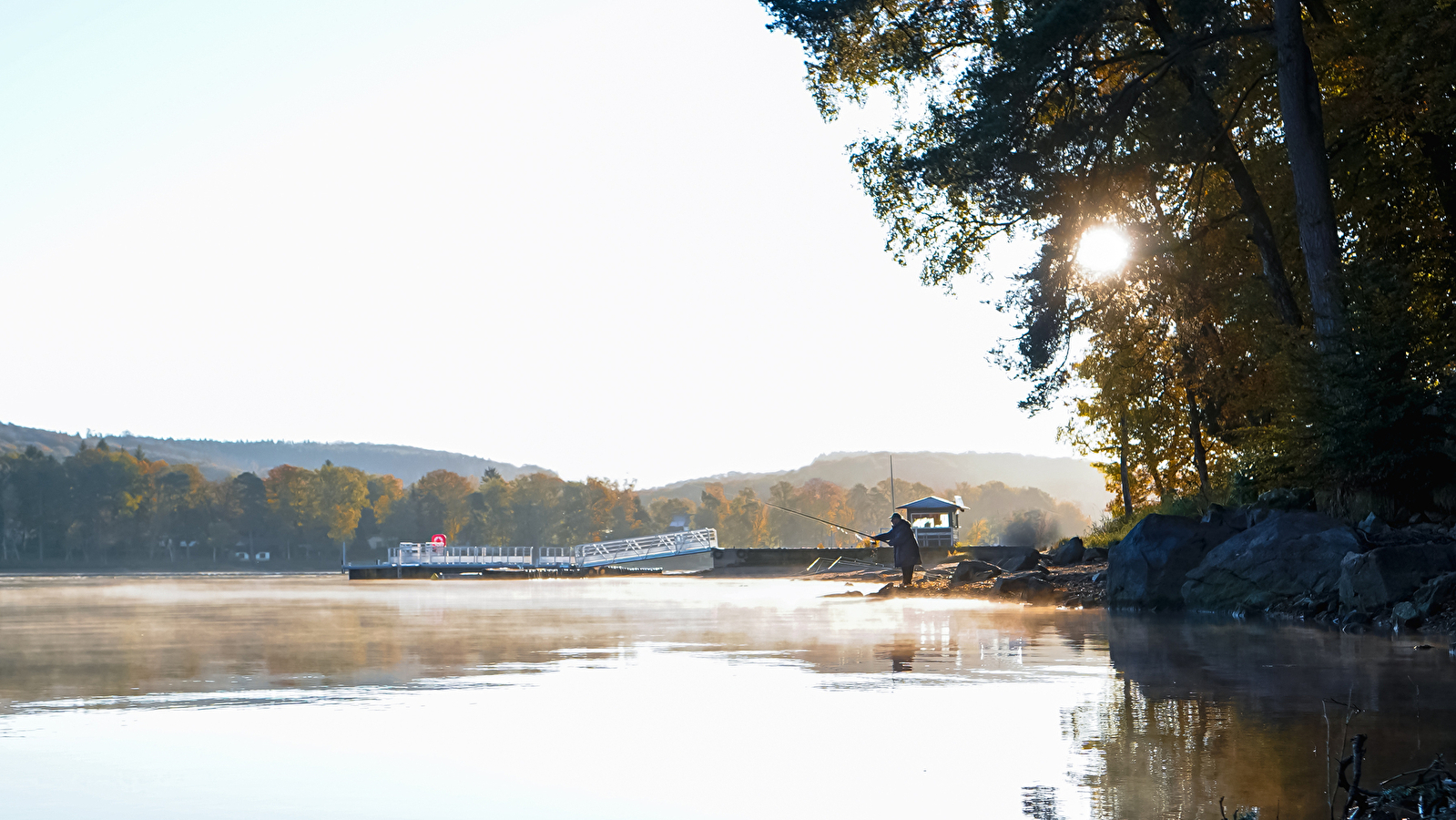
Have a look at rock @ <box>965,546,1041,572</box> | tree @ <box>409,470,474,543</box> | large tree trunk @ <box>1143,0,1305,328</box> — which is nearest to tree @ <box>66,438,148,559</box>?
tree @ <box>409,470,474,543</box>

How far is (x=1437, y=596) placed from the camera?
1194 centimetres

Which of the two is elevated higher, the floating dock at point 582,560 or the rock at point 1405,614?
the rock at point 1405,614

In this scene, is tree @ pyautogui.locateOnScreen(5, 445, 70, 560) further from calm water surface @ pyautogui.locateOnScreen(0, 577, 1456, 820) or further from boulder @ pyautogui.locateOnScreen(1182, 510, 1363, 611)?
calm water surface @ pyautogui.locateOnScreen(0, 577, 1456, 820)

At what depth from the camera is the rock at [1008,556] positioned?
27.7 meters

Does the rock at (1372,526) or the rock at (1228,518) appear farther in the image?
the rock at (1228,518)

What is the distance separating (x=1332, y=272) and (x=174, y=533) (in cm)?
16814

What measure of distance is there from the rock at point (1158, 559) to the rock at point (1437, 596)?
422cm

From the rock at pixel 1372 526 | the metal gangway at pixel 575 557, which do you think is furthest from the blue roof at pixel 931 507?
the rock at pixel 1372 526

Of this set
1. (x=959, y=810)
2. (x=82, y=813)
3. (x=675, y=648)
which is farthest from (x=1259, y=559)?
(x=82, y=813)

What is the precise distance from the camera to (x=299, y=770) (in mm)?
4633

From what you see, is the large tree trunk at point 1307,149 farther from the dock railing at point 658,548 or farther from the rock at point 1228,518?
the dock railing at point 658,548

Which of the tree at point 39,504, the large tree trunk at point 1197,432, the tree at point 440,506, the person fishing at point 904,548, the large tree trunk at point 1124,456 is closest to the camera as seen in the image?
the person fishing at point 904,548

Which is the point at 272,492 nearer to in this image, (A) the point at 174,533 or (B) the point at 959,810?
(A) the point at 174,533

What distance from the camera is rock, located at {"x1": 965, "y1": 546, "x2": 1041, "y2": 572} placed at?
2773 centimetres
